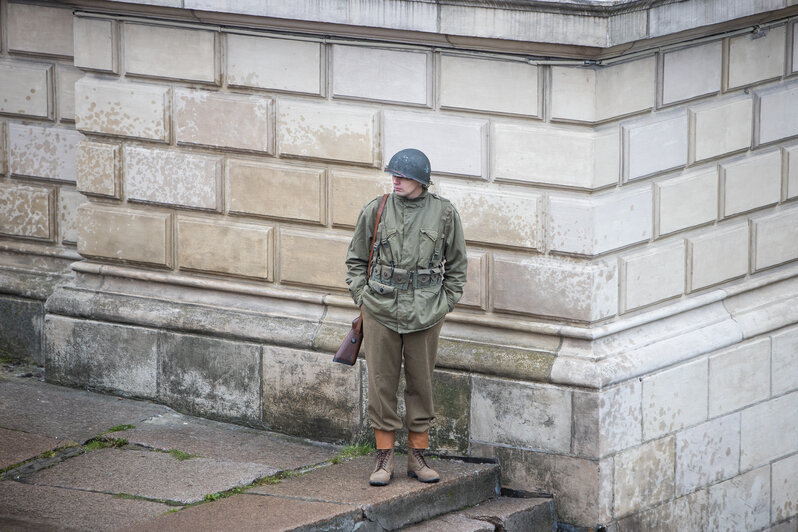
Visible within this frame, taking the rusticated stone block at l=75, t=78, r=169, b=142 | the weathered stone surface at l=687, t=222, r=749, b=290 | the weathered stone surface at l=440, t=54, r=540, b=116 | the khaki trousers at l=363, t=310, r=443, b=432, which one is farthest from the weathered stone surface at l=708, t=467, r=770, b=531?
the rusticated stone block at l=75, t=78, r=169, b=142

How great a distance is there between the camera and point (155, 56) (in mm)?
9953

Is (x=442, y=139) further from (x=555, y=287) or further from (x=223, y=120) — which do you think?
(x=223, y=120)

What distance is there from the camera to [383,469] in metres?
8.59

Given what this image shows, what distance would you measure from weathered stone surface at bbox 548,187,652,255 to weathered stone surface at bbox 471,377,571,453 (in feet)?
3.12

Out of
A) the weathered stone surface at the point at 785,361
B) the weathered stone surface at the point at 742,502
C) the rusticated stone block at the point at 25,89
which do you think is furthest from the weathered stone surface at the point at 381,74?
the weathered stone surface at the point at 742,502

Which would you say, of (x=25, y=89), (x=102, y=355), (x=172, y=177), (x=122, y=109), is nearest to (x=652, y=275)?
(x=172, y=177)

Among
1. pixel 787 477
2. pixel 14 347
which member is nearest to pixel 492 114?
pixel 787 477

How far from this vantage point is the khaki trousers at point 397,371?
27.4 feet

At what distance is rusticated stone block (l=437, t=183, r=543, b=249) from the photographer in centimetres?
884

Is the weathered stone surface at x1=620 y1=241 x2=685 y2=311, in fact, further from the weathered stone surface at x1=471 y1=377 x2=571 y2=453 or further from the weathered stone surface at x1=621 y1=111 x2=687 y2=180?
the weathered stone surface at x1=471 y1=377 x2=571 y2=453

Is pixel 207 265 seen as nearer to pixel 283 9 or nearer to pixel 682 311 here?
pixel 283 9

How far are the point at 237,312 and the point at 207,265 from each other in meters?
0.43

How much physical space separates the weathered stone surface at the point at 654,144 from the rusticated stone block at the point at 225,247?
8.59ft

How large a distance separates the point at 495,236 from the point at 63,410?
3431mm
